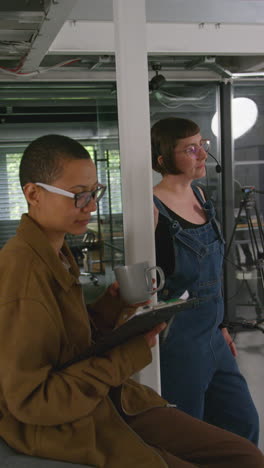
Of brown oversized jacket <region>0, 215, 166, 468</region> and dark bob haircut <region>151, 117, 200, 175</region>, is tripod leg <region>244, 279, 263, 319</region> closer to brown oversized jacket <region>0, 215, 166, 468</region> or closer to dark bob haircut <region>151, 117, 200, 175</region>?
dark bob haircut <region>151, 117, 200, 175</region>

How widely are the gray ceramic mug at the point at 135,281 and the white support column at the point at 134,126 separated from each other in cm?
10

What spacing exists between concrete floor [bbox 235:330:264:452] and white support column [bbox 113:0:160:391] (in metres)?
1.75

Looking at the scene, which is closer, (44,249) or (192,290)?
(44,249)

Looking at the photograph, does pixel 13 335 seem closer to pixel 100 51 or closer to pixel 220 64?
pixel 100 51

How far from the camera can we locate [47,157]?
50.1 inches

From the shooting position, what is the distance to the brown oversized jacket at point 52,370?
1067 millimetres

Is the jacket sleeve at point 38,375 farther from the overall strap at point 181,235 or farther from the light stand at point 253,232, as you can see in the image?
the light stand at point 253,232

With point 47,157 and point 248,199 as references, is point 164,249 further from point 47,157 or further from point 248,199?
point 248,199

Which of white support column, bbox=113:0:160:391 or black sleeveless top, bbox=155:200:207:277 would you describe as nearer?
white support column, bbox=113:0:160:391

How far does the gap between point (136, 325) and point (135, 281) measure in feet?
0.86

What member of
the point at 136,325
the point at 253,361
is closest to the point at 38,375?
the point at 136,325

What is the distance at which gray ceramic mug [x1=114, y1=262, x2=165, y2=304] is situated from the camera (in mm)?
1386

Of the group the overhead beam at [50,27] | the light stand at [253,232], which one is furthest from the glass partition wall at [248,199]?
the overhead beam at [50,27]

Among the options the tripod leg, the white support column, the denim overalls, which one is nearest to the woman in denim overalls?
the denim overalls
